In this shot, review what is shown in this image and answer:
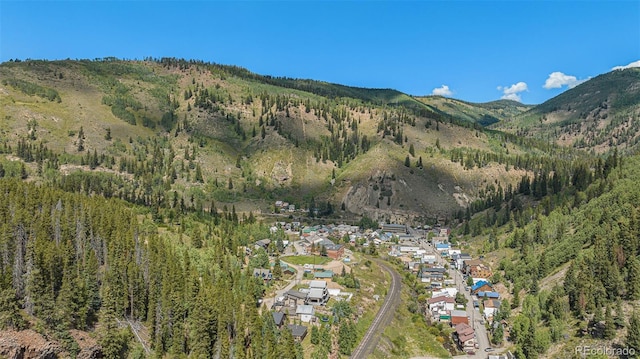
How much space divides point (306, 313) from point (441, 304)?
30.7 meters

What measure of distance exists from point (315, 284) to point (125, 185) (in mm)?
107152

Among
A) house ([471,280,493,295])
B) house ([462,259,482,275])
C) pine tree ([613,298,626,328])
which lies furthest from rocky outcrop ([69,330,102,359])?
house ([462,259,482,275])

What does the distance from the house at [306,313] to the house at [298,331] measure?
4522 millimetres

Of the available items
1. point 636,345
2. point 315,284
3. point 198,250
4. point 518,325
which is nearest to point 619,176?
point 518,325

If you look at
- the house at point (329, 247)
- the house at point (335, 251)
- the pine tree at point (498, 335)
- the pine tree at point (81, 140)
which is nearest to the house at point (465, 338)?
the pine tree at point (498, 335)

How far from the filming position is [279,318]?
7625 centimetres

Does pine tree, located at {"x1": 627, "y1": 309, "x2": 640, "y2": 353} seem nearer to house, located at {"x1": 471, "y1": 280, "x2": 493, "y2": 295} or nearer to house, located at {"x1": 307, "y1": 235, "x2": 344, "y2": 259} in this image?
house, located at {"x1": 471, "y1": 280, "x2": 493, "y2": 295}

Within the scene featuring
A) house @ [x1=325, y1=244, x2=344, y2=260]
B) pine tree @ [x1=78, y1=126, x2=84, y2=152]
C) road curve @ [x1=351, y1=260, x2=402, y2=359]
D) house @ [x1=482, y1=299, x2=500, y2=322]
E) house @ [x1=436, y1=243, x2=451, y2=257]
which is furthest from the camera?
pine tree @ [x1=78, y1=126, x2=84, y2=152]

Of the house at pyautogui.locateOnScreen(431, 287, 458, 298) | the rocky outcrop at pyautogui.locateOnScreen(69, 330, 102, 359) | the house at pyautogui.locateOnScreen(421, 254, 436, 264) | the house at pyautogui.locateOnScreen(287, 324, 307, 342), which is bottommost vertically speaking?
the house at pyautogui.locateOnScreen(431, 287, 458, 298)

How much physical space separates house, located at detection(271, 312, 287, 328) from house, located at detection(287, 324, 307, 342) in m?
1.64

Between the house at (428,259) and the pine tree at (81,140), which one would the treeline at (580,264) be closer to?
the house at (428,259)

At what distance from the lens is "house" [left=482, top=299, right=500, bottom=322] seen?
88438mm

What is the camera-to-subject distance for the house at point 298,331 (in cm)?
7175

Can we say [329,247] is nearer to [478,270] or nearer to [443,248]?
[443,248]
